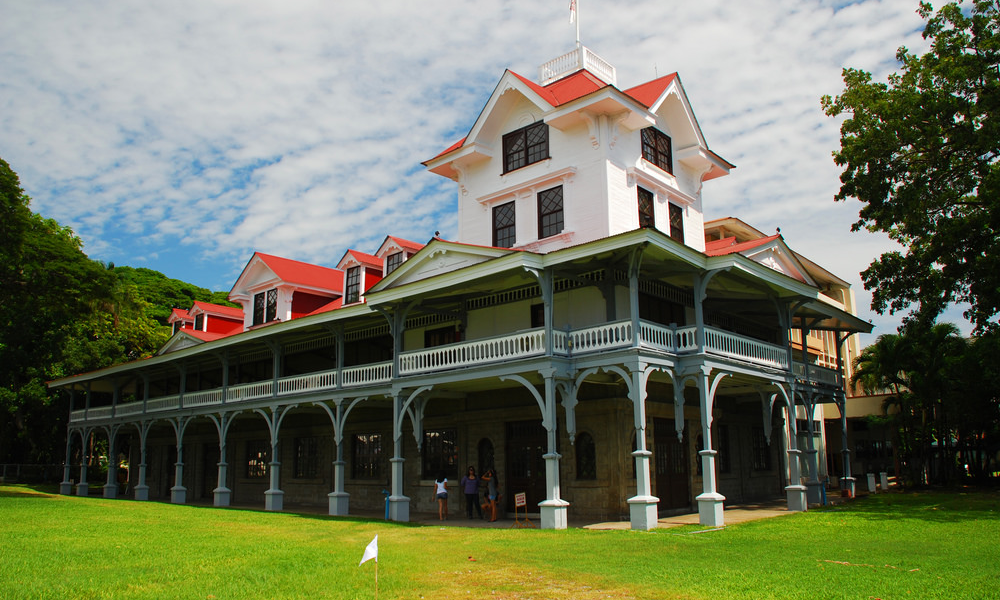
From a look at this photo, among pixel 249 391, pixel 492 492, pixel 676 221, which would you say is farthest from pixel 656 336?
pixel 249 391

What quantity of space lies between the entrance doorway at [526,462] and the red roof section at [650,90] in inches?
410

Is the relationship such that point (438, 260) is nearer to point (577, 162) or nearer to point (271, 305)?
point (577, 162)

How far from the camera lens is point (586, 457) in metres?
21.8

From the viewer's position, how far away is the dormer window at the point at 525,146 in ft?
80.6

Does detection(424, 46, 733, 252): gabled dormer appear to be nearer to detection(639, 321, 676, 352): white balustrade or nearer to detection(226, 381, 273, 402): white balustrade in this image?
detection(639, 321, 676, 352): white balustrade

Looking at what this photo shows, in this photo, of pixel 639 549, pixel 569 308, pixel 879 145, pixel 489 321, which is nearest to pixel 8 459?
pixel 489 321

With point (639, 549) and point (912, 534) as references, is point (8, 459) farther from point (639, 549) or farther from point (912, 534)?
point (912, 534)

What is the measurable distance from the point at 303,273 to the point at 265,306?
7.01ft

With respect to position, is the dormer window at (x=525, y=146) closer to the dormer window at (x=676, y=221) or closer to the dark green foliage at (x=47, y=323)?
the dormer window at (x=676, y=221)

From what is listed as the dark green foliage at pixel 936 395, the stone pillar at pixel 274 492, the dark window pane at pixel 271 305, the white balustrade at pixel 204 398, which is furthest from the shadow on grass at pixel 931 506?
the dark window pane at pixel 271 305

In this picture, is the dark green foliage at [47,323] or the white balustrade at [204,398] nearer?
the dark green foliage at [47,323]

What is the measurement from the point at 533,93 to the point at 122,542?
16.5 m

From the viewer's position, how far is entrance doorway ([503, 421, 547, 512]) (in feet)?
74.3

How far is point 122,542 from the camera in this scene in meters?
14.8
